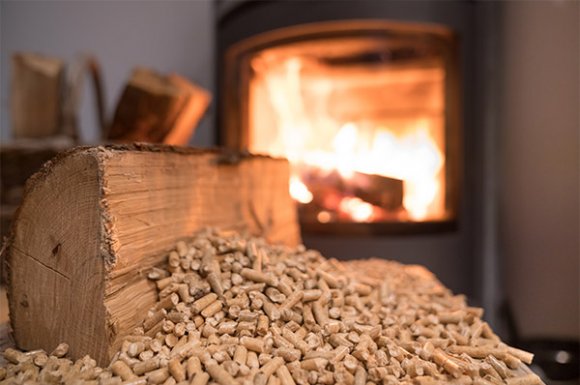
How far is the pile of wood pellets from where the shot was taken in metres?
0.73

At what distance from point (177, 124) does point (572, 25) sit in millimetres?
1403

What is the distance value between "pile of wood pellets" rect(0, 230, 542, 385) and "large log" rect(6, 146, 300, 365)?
4 cm

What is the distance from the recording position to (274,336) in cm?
81

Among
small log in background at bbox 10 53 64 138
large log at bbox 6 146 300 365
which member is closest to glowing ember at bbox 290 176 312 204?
small log in background at bbox 10 53 64 138

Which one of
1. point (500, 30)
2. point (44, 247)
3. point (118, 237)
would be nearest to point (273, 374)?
point (118, 237)

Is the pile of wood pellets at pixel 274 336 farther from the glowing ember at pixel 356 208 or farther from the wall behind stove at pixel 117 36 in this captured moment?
the wall behind stove at pixel 117 36

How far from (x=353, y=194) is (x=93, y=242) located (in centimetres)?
135

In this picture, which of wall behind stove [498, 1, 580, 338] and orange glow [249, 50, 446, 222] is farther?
orange glow [249, 50, 446, 222]

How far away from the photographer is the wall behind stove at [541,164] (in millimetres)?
1562

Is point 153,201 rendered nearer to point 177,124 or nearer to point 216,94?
point 177,124

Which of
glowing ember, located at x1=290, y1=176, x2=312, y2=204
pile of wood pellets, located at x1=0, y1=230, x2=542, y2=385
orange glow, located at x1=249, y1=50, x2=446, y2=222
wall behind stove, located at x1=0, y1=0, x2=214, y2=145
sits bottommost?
pile of wood pellets, located at x1=0, y1=230, x2=542, y2=385

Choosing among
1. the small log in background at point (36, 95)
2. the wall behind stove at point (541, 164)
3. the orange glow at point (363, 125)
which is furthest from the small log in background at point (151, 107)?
the wall behind stove at point (541, 164)

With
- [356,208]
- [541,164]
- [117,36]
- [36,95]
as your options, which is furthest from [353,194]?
[117,36]

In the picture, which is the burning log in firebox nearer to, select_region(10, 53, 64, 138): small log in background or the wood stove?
the wood stove
